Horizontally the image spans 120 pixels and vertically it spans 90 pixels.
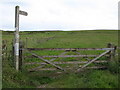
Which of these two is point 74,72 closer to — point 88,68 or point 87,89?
point 88,68

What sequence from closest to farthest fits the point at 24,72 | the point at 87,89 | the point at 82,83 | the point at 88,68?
the point at 87,89 < the point at 82,83 < the point at 24,72 < the point at 88,68

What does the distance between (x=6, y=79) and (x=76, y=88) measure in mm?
2869

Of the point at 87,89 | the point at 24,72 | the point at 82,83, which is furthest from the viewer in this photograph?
the point at 24,72

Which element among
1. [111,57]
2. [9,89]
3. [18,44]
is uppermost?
[18,44]

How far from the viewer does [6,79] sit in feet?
25.8

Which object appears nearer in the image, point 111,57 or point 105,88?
point 105,88

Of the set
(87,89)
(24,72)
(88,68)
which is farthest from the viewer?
(88,68)

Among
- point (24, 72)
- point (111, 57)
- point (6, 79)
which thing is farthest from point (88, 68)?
point (6, 79)

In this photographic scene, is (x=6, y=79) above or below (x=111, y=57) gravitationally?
below

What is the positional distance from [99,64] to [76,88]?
3698 millimetres

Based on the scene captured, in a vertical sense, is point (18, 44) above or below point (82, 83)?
above

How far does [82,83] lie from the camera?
25.0 feet

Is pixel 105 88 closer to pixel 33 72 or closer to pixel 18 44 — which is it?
pixel 33 72

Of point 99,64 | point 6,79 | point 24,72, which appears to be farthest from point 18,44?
point 99,64
